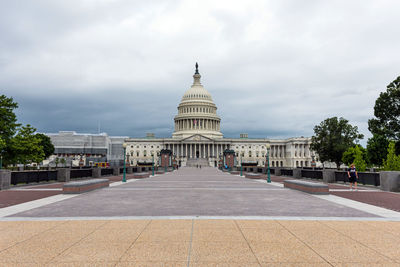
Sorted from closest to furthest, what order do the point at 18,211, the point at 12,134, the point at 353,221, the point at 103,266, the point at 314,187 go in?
the point at 103,266 → the point at 353,221 → the point at 18,211 → the point at 314,187 → the point at 12,134

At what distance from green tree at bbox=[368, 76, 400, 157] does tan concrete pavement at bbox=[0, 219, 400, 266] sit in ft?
184

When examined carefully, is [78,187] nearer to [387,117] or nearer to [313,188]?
[313,188]

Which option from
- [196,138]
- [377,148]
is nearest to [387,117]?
[377,148]

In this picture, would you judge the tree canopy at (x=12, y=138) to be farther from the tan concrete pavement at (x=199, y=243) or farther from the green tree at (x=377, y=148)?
the green tree at (x=377, y=148)

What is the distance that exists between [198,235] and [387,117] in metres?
62.8

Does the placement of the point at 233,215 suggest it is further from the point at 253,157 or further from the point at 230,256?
the point at 253,157

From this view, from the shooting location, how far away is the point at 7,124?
48.7m

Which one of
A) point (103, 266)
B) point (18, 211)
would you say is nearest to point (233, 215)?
point (103, 266)

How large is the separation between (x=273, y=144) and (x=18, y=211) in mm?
163490

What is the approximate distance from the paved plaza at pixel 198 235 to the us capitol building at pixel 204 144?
137457mm

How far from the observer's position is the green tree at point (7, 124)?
47.6 meters

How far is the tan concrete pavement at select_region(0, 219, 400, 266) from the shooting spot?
6.47m

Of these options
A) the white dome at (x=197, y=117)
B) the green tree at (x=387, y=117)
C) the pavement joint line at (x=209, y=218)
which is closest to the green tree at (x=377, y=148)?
the green tree at (x=387, y=117)

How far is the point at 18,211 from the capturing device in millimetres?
12766
